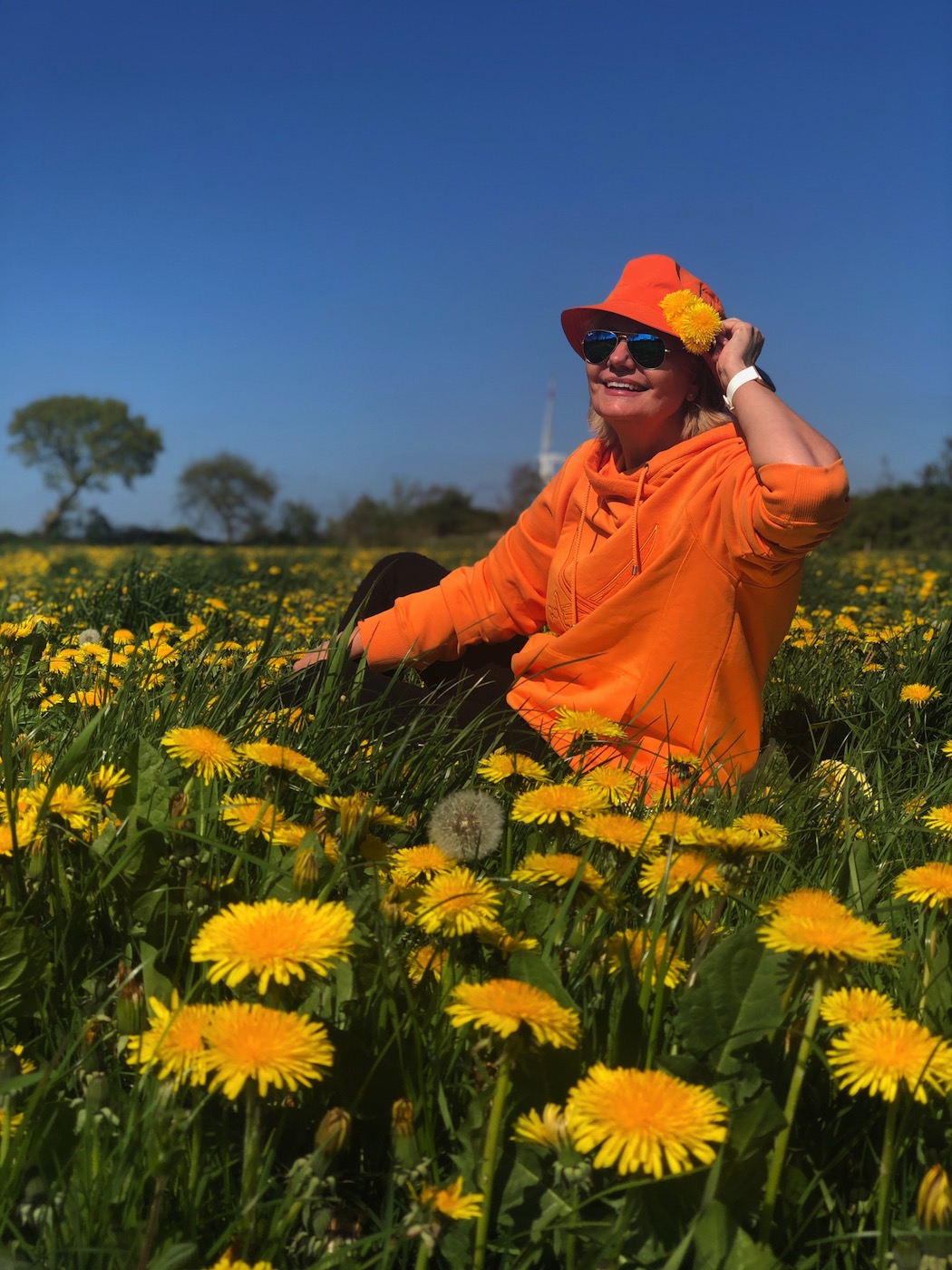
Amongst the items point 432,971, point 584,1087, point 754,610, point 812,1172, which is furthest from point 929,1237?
point 754,610

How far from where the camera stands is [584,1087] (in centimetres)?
91

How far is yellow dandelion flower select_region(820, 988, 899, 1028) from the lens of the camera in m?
1.01

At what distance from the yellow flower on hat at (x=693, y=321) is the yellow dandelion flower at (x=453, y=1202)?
2241 mm

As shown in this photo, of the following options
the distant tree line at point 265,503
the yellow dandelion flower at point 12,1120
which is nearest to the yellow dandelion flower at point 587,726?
the yellow dandelion flower at point 12,1120

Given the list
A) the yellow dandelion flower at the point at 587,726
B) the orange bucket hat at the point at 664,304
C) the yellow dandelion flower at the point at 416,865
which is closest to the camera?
the yellow dandelion flower at the point at 416,865

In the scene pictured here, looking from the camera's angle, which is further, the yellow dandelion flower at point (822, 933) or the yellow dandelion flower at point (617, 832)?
the yellow dandelion flower at point (617, 832)

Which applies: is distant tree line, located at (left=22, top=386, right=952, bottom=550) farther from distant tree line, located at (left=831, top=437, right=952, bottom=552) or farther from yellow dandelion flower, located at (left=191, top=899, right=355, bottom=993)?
yellow dandelion flower, located at (left=191, top=899, right=355, bottom=993)

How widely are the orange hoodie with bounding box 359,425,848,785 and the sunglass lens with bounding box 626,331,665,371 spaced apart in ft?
0.80

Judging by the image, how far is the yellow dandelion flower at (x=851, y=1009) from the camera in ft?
3.32

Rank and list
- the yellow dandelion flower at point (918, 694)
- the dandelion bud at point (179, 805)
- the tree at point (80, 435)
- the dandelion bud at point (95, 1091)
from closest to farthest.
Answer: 1. the dandelion bud at point (95, 1091)
2. the dandelion bud at point (179, 805)
3. the yellow dandelion flower at point (918, 694)
4. the tree at point (80, 435)

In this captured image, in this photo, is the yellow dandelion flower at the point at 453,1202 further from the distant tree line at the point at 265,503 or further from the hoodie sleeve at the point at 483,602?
the distant tree line at the point at 265,503

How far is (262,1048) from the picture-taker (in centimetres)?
88

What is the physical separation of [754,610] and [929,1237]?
6.74 feet

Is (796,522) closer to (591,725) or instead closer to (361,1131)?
(591,725)
